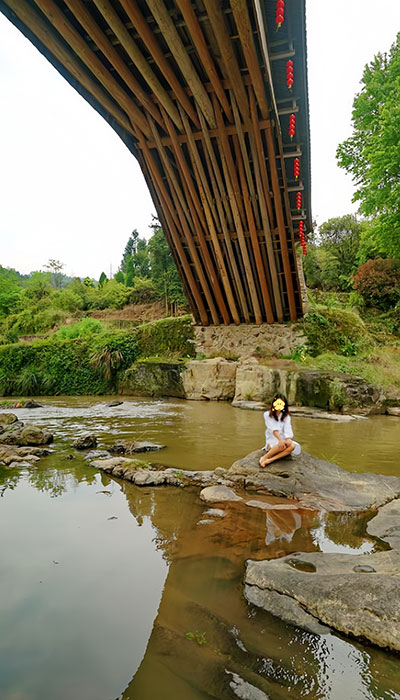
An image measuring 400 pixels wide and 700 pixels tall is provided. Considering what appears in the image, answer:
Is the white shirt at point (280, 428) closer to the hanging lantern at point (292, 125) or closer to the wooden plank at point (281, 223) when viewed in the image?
the wooden plank at point (281, 223)

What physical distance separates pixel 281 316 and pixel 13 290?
91.2ft

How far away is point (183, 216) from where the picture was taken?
11594 millimetres

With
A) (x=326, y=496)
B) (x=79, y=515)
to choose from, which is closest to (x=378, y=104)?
(x=326, y=496)

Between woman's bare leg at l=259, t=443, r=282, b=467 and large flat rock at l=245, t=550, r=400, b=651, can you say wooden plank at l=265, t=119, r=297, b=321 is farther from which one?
large flat rock at l=245, t=550, r=400, b=651

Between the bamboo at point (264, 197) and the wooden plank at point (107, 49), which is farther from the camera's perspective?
the bamboo at point (264, 197)

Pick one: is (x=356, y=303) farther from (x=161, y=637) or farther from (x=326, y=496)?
(x=161, y=637)

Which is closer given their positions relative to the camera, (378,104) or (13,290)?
(378,104)

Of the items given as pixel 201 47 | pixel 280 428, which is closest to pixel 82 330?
pixel 201 47

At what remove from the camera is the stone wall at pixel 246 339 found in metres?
13.2

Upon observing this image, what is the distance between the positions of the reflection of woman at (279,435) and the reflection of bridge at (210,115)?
22.0ft

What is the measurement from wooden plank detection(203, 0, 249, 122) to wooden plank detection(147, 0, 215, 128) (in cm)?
67

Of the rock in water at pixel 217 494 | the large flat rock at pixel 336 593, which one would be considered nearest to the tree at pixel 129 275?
the rock in water at pixel 217 494

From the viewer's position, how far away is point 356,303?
17.7m

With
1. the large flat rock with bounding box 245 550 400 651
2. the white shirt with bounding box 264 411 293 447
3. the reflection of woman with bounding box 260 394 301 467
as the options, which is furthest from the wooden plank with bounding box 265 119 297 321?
the large flat rock with bounding box 245 550 400 651
